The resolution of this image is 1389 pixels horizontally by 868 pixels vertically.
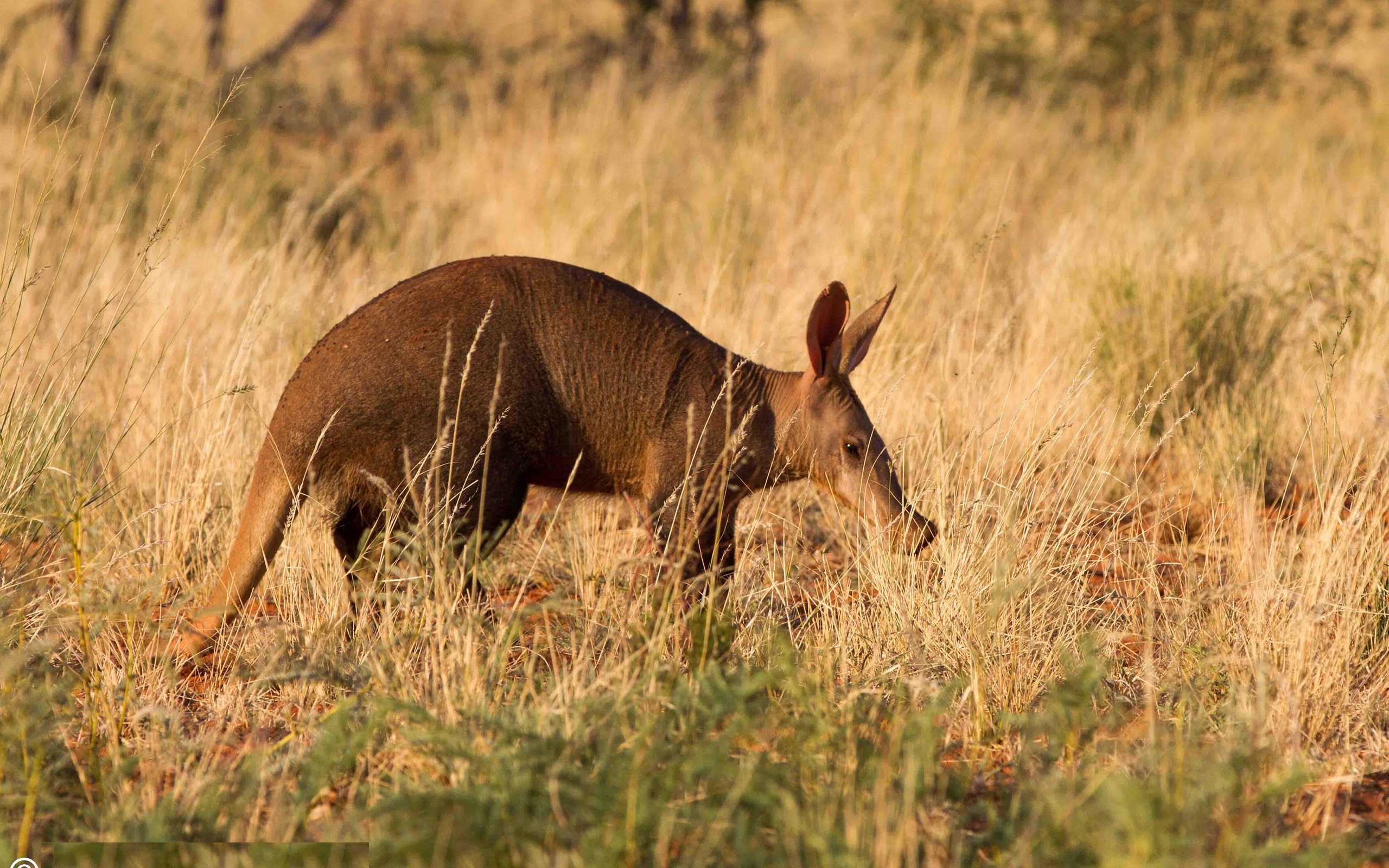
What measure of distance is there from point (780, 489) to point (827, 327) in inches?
46.1

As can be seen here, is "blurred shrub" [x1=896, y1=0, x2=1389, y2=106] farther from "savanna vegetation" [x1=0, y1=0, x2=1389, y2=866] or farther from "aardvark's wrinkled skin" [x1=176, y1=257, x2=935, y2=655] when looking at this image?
"aardvark's wrinkled skin" [x1=176, y1=257, x2=935, y2=655]

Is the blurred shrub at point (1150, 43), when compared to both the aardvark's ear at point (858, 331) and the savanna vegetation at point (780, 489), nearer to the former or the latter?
the savanna vegetation at point (780, 489)

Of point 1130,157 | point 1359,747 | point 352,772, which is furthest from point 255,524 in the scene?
point 1130,157

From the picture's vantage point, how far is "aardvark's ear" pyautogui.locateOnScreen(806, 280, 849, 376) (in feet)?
13.7

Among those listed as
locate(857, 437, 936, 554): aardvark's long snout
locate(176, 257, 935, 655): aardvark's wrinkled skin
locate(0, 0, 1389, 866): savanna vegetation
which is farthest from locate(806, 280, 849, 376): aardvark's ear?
locate(0, 0, 1389, 866): savanna vegetation

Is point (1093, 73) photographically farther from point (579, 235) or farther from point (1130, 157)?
point (579, 235)

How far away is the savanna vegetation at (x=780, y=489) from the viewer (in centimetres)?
278

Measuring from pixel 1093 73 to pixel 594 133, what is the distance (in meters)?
5.05

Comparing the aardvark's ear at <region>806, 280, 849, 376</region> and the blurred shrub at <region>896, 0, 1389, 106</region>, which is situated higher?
the blurred shrub at <region>896, 0, 1389, 106</region>

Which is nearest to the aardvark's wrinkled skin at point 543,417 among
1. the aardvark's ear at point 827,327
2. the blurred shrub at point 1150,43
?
the aardvark's ear at point 827,327

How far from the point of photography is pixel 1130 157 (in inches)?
391

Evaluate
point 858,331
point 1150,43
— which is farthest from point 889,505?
point 1150,43

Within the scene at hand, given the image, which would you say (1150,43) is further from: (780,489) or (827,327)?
(827,327)

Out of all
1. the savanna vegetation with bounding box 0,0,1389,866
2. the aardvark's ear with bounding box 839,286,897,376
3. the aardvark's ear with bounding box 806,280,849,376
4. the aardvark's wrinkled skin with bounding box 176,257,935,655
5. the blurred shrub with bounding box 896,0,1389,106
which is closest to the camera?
the savanna vegetation with bounding box 0,0,1389,866
